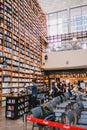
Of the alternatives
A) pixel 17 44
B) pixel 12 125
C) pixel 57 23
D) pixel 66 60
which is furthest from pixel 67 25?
pixel 12 125

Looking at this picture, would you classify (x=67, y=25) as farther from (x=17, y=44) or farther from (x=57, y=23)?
(x=17, y=44)

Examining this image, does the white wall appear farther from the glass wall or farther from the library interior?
the glass wall

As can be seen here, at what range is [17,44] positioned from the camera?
10.2m

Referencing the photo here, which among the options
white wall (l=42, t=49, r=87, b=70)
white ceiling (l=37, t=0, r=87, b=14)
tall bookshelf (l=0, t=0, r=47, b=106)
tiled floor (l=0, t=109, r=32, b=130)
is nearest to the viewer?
tiled floor (l=0, t=109, r=32, b=130)

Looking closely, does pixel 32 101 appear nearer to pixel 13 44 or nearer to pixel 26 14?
pixel 13 44

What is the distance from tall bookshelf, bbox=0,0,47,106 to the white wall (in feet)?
8.78

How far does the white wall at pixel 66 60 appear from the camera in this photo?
49.3 ft

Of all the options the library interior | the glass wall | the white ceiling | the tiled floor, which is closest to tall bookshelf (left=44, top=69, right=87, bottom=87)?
the library interior

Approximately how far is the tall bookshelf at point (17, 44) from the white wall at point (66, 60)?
2.68 m

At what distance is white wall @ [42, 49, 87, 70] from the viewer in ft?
49.3

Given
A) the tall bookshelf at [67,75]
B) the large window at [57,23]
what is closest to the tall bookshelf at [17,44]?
the tall bookshelf at [67,75]

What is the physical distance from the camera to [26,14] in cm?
1176

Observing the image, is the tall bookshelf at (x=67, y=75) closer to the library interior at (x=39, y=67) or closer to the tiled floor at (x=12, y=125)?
the library interior at (x=39, y=67)

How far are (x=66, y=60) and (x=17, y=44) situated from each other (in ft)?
21.0
